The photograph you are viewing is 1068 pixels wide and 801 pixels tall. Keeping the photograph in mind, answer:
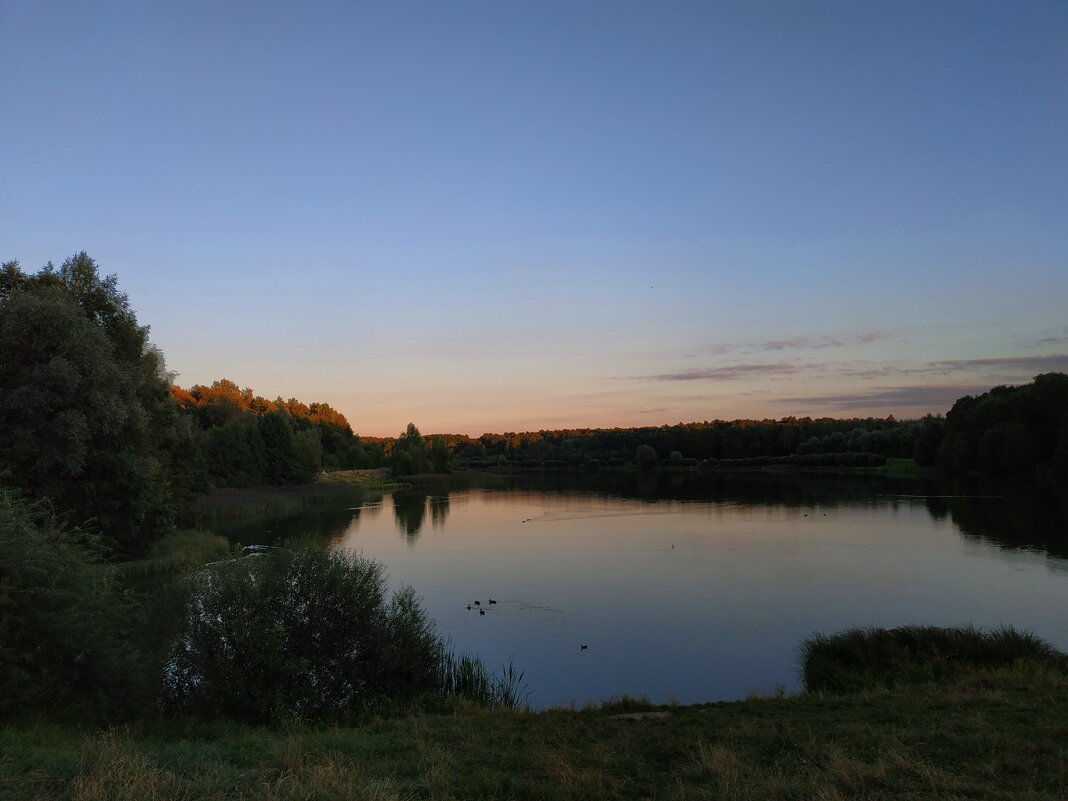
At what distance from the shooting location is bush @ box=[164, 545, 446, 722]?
431 inches

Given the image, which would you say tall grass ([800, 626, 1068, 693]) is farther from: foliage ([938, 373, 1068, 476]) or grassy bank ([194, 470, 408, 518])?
foliage ([938, 373, 1068, 476])

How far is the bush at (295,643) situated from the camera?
1095cm

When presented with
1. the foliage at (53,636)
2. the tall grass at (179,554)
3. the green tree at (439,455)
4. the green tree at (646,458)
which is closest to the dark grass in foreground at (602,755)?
the foliage at (53,636)

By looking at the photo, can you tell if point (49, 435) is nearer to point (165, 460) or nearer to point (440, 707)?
point (165, 460)

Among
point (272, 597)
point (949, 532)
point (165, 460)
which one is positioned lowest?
point (949, 532)

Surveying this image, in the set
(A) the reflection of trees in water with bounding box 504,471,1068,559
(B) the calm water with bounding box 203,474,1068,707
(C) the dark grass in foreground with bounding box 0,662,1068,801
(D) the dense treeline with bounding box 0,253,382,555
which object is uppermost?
(D) the dense treeline with bounding box 0,253,382,555

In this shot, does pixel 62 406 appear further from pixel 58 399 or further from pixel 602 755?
pixel 602 755

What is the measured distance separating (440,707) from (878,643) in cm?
939

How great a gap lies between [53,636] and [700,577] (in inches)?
856

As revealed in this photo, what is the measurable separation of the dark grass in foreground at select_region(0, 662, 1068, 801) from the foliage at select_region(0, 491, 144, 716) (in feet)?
2.69

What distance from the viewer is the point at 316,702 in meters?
11.2

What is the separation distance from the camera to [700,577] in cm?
2664

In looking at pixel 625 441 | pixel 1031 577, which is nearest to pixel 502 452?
pixel 625 441

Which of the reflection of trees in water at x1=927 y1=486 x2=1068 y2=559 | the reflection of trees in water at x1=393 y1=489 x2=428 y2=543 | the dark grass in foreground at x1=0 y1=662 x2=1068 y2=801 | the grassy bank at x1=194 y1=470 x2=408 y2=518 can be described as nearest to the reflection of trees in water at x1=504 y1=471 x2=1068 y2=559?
the reflection of trees in water at x1=927 y1=486 x2=1068 y2=559
